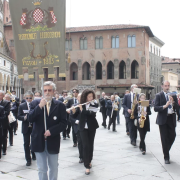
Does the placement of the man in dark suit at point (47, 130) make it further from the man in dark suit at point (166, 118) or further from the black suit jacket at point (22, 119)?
the man in dark suit at point (166, 118)

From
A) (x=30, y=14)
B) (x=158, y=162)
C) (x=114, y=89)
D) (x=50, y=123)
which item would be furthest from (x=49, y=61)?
(x=114, y=89)

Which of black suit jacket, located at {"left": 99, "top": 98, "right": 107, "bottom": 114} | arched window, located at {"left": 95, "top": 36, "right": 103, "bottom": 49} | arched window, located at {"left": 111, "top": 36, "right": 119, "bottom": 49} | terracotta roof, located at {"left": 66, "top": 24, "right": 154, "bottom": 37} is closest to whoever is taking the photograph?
black suit jacket, located at {"left": 99, "top": 98, "right": 107, "bottom": 114}

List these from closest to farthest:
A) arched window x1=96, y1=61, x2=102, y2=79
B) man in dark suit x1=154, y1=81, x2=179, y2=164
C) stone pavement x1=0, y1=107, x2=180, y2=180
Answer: stone pavement x1=0, y1=107, x2=180, y2=180, man in dark suit x1=154, y1=81, x2=179, y2=164, arched window x1=96, y1=61, x2=102, y2=79

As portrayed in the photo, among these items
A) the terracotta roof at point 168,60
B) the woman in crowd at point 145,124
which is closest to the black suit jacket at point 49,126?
the woman in crowd at point 145,124

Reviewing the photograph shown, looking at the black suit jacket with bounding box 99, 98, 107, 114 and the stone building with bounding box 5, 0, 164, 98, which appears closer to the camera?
the black suit jacket with bounding box 99, 98, 107, 114

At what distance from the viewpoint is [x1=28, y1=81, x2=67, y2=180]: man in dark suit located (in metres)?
5.04

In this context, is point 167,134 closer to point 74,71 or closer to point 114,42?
point 114,42

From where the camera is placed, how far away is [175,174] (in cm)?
667

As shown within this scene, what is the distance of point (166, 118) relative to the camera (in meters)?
7.87

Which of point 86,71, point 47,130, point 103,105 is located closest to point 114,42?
point 86,71

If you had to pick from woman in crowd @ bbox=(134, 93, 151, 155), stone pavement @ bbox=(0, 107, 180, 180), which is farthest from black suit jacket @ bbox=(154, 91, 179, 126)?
woman in crowd @ bbox=(134, 93, 151, 155)

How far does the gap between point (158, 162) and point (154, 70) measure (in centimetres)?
5395

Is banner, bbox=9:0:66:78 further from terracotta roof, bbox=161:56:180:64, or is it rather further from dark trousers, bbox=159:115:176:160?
terracotta roof, bbox=161:56:180:64

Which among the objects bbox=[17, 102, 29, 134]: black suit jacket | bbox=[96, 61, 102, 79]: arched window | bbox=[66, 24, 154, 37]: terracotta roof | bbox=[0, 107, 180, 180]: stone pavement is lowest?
bbox=[0, 107, 180, 180]: stone pavement
